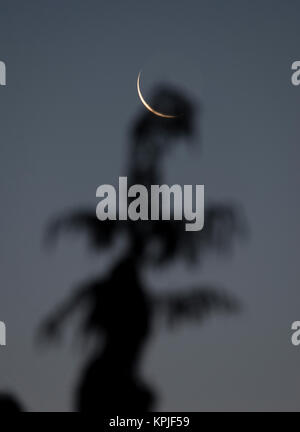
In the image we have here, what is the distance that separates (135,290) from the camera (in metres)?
2.74

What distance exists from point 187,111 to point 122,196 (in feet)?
1.48

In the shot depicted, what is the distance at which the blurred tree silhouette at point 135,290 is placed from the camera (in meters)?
2.69

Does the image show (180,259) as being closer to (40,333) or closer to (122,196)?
(122,196)

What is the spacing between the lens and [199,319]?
2709mm
